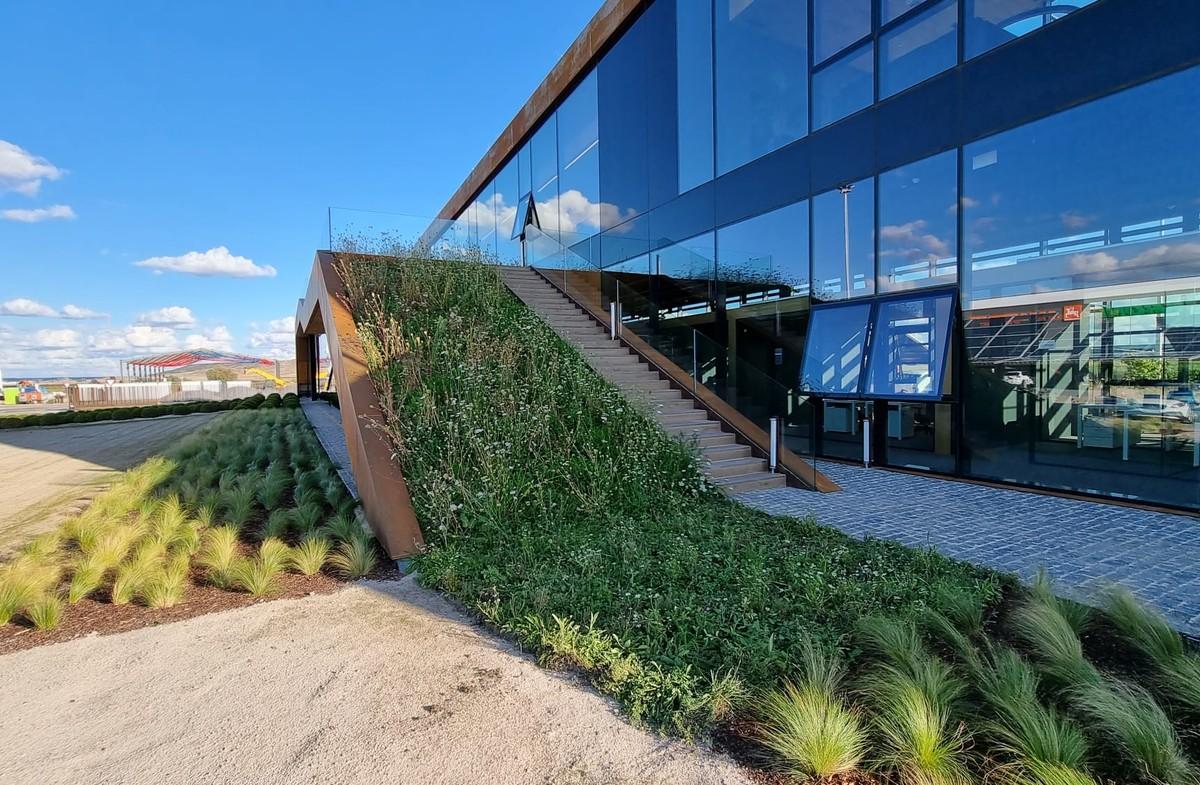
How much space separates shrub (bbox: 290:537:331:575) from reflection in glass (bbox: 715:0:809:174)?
946cm

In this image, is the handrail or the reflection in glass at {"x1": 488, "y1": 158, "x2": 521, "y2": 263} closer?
the handrail

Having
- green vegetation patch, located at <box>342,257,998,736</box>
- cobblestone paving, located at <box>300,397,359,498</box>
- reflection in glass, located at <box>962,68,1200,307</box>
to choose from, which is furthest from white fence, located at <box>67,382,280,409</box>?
reflection in glass, located at <box>962,68,1200,307</box>

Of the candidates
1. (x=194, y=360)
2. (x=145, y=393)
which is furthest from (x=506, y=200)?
(x=194, y=360)

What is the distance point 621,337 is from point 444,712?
944cm

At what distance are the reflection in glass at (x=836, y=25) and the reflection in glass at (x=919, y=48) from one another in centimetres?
49

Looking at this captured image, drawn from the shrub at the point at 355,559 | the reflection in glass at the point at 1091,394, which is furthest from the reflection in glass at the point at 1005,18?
the shrub at the point at 355,559

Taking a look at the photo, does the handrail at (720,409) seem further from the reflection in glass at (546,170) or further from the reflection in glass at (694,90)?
the reflection in glass at (546,170)

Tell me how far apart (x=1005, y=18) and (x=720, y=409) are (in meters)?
6.25

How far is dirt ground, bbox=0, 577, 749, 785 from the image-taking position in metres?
2.43

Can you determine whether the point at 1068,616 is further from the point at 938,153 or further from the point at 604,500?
the point at 938,153

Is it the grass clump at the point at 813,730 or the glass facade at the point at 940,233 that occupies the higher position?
the glass facade at the point at 940,233

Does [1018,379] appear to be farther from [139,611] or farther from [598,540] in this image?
[139,611]

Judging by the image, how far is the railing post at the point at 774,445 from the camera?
27.5 feet

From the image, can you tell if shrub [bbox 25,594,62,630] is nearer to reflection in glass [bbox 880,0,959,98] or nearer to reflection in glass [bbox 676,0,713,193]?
reflection in glass [bbox 880,0,959,98]
